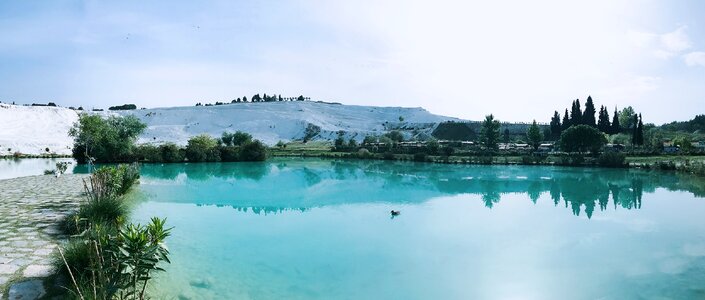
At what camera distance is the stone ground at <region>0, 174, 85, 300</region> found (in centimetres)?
570

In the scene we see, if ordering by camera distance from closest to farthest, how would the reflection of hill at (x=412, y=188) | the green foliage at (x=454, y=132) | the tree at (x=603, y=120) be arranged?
the reflection of hill at (x=412, y=188), the tree at (x=603, y=120), the green foliage at (x=454, y=132)

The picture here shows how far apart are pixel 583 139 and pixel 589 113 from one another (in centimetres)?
1741

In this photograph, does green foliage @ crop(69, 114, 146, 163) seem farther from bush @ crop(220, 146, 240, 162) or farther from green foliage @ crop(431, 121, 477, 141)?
green foliage @ crop(431, 121, 477, 141)

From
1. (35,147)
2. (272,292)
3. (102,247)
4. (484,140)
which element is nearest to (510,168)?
(484,140)

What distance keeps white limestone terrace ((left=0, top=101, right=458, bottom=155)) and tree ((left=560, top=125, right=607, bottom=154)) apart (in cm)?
4310

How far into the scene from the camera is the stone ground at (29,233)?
5699 millimetres

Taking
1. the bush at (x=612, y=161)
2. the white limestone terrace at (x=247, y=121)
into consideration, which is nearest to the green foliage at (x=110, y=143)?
the white limestone terrace at (x=247, y=121)

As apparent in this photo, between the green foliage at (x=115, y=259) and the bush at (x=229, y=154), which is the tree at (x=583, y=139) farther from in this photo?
the green foliage at (x=115, y=259)

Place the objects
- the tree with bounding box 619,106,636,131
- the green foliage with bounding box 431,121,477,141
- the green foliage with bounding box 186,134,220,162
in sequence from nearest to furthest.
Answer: the green foliage with bounding box 186,134,220,162, the tree with bounding box 619,106,636,131, the green foliage with bounding box 431,121,477,141

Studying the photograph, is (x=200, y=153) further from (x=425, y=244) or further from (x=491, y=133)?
(x=425, y=244)

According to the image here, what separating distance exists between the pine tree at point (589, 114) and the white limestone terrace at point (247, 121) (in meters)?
33.4

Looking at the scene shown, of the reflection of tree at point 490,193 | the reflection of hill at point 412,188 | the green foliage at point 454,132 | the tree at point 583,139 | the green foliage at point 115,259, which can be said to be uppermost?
the green foliage at point 454,132

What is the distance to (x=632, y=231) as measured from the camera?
46.9 ft

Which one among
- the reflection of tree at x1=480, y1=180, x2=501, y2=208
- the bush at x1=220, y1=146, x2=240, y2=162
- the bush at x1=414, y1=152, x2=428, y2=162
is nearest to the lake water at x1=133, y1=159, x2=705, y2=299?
the reflection of tree at x1=480, y1=180, x2=501, y2=208
